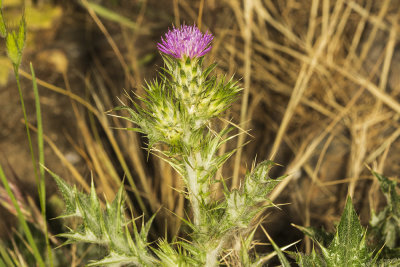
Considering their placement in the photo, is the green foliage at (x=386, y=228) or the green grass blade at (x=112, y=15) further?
the green grass blade at (x=112, y=15)

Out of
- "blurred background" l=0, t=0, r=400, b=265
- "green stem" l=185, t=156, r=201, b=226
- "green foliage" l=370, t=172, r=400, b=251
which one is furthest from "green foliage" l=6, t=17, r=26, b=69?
"green foliage" l=370, t=172, r=400, b=251

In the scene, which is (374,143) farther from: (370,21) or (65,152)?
(65,152)

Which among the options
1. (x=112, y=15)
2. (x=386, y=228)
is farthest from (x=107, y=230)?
(x=112, y=15)

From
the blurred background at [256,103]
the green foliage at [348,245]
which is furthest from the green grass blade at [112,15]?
the green foliage at [348,245]

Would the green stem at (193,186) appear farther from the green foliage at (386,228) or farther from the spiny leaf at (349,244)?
the green foliage at (386,228)

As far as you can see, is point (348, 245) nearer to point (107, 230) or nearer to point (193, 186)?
point (193, 186)

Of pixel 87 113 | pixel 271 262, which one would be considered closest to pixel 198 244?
pixel 271 262

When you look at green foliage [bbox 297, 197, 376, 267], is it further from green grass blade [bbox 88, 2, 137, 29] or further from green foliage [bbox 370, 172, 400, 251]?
green grass blade [bbox 88, 2, 137, 29]
